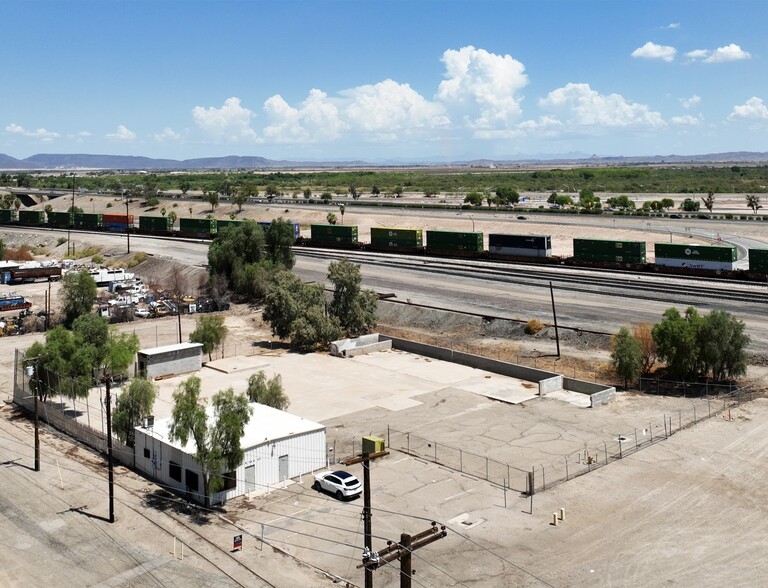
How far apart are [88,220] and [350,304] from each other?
9932cm

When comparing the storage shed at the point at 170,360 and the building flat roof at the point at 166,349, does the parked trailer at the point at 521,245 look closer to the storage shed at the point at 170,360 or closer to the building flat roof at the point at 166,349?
the storage shed at the point at 170,360

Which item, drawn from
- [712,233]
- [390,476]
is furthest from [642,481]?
[712,233]

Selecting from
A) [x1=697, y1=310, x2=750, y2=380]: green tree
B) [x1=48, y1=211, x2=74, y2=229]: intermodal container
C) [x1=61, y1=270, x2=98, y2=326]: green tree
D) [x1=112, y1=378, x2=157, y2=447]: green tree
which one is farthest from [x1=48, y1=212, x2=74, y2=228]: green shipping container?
[x1=697, y1=310, x2=750, y2=380]: green tree

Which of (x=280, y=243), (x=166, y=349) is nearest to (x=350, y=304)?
(x=166, y=349)

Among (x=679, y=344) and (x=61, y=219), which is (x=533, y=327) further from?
(x=61, y=219)

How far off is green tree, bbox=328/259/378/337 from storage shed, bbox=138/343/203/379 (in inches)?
506

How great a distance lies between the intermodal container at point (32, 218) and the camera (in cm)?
15250

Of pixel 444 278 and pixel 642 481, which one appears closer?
pixel 642 481

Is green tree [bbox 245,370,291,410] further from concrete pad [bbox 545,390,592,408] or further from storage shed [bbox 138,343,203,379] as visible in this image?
concrete pad [bbox 545,390,592,408]

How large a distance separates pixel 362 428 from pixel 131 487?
12.1 metres

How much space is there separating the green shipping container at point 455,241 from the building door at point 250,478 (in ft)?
218

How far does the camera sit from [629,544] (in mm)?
25891

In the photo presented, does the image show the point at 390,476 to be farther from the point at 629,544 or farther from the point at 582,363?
the point at 582,363

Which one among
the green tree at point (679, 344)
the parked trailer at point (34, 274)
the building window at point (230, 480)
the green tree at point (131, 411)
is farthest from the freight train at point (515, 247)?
the building window at point (230, 480)
